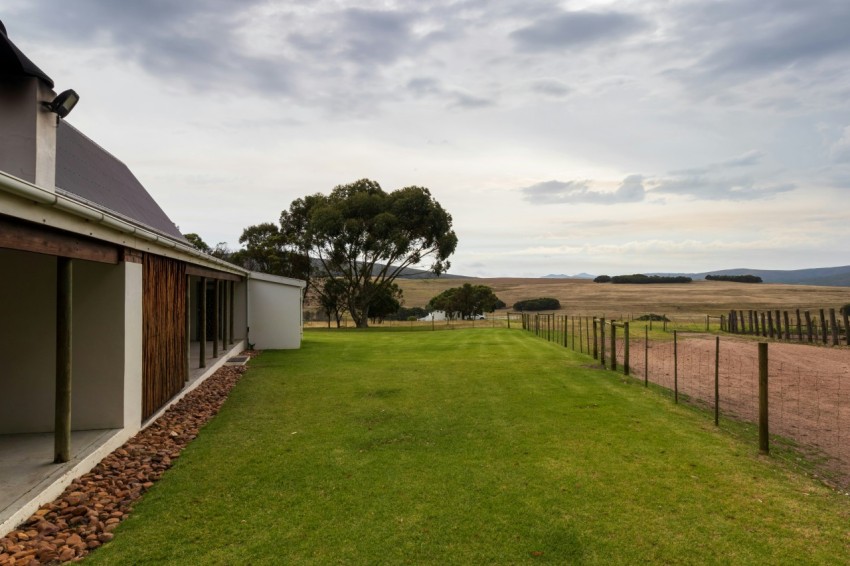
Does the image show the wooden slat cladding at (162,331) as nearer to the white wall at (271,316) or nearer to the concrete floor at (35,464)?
the concrete floor at (35,464)

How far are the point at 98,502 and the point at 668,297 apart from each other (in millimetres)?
69249

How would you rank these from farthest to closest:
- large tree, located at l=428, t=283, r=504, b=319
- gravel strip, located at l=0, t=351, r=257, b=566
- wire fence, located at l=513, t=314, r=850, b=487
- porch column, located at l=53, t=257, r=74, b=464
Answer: large tree, located at l=428, t=283, r=504, b=319, wire fence, located at l=513, t=314, r=850, b=487, porch column, located at l=53, t=257, r=74, b=464, gravel strip, located at l=0, t=351, r=257, b=566

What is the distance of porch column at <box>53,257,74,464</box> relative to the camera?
5.19 m

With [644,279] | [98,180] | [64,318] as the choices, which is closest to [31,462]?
[64,318]

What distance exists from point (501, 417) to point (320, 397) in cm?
346

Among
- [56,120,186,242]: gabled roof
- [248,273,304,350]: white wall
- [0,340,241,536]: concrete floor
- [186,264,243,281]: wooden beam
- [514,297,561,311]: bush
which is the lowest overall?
[514,297,561,311]: bush

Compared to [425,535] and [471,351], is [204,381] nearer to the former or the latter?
[425,535]

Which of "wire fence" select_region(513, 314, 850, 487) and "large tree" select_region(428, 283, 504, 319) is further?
"large tree" select_region(428, 283, 504, 319)

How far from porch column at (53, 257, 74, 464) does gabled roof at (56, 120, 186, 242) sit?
7.07m

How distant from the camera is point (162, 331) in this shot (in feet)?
26.5

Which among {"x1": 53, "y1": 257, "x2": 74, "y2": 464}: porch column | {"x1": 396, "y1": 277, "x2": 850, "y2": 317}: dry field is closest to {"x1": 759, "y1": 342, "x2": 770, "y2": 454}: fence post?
{"x1": 53, "y1": 257, "x2": 74, "y2": 464}: porch column

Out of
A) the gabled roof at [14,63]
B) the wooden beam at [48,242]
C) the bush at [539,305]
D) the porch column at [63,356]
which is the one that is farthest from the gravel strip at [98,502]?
the bush at [539,305]

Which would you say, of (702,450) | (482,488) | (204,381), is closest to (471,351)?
(204,381)

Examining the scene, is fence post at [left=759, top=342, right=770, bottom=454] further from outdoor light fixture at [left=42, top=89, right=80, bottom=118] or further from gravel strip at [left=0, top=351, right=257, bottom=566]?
outdoor light fixture at [left=42, top=89, right=80, bottom=118]
